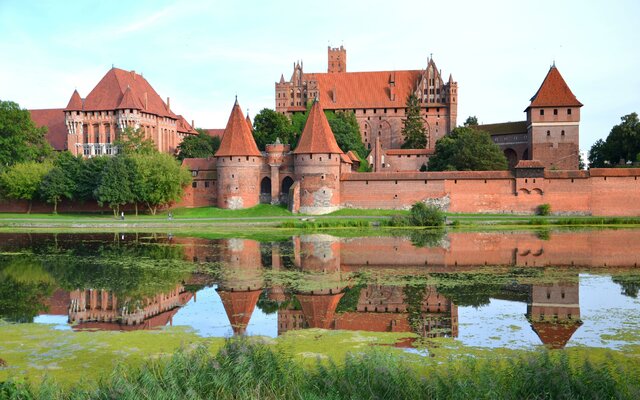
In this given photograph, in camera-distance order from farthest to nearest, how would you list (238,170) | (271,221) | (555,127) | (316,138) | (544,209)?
(555,127)
(238,170)
(316,138)
(544,209)
(271,221)

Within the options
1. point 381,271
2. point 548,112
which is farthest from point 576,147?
point 381,271

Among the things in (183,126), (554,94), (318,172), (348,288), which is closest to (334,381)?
(348,288)

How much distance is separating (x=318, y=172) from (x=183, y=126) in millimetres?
30491

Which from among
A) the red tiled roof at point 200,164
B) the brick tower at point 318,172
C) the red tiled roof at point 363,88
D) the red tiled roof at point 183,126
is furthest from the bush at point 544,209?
the red tiled roof at point 183,126

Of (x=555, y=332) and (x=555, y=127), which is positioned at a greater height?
(x=555, y=127)

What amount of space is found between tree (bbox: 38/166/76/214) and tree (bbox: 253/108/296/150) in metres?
14.7

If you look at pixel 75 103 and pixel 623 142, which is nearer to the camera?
pixel 623 142

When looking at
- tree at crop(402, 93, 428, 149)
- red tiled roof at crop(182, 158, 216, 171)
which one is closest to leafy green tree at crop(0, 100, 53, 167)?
red tiled roof at crop(182, 158, 216, 171)

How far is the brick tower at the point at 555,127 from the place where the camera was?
164 feet

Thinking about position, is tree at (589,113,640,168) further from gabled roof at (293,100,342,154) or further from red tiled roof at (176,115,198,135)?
red tiled roof at (176,115,198,135)

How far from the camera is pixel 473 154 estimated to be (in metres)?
44.8

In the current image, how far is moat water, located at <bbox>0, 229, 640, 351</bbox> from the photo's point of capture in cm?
1209

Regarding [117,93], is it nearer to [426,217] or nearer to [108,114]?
[108,114]

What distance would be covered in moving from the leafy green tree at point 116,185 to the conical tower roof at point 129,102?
41.4 feet
